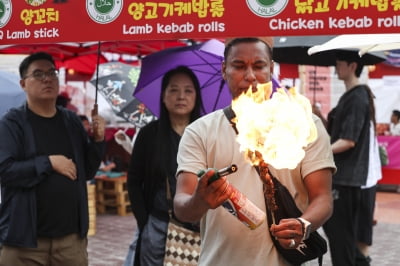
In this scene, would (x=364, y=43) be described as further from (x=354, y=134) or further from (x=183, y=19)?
(x=183, y=19)

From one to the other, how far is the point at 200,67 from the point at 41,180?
159 centimetres

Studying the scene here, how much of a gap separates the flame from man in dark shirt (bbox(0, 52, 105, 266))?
2.06 metres

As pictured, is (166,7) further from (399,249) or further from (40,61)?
(399,249)

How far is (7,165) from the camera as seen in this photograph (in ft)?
12.7

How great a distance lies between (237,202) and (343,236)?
3.68 metres

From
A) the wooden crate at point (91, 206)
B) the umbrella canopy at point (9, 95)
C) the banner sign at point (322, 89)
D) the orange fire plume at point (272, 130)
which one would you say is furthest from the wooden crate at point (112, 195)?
the orange fire plume at point (272, 130)

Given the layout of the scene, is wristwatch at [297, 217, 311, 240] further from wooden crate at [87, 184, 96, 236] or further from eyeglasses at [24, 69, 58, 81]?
wooden crate at [87, 184, 96, 236]

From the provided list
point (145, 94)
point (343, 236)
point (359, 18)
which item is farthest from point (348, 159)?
point (359, 18)

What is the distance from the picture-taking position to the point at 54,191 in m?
3.97

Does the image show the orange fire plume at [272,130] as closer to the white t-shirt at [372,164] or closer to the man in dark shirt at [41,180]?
the man in dark shirt at [41,180]

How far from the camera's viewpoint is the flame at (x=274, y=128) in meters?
2.13

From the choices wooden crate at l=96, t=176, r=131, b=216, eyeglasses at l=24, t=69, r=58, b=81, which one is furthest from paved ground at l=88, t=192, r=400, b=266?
eyeglasses at l=24, t=69, r=58, b=81

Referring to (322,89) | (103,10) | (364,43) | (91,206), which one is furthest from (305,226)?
(322,89)

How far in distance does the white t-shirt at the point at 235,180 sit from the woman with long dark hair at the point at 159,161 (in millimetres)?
1598
